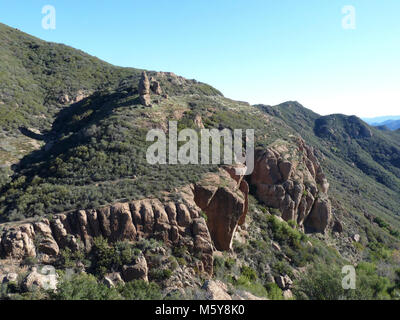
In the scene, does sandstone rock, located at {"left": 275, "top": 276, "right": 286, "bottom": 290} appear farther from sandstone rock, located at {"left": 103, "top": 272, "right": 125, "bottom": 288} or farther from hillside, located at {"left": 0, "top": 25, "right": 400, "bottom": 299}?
sandstone rock, located at {"left": 103, "top": 272, "right": 125, "bottom": 288}

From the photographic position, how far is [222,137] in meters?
29.5

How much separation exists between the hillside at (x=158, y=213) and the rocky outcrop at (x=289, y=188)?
129 mm

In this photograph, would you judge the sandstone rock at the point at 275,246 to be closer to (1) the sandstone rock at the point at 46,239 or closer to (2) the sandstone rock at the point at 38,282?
(1) the sandstone rock at the point at 46,239

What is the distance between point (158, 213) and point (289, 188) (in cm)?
1664

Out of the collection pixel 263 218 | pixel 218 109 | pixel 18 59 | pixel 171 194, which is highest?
pixel 18 59

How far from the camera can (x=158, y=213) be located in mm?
16516

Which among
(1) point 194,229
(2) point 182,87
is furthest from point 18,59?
(1) point 194,229

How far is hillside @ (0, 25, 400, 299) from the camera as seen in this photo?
1353 centimetres

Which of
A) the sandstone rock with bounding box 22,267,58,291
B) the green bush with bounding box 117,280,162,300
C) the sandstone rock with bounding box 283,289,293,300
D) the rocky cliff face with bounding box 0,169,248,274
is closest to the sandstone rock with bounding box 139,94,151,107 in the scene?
the rocky cliff face with bounding box 0,169,248,274

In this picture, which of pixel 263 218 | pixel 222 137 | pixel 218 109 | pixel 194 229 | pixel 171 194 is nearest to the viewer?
pixel 194 229

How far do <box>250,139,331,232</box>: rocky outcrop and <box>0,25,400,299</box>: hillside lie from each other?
0.13 meters

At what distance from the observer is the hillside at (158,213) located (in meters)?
13.5

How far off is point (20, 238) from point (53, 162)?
1046 cm
